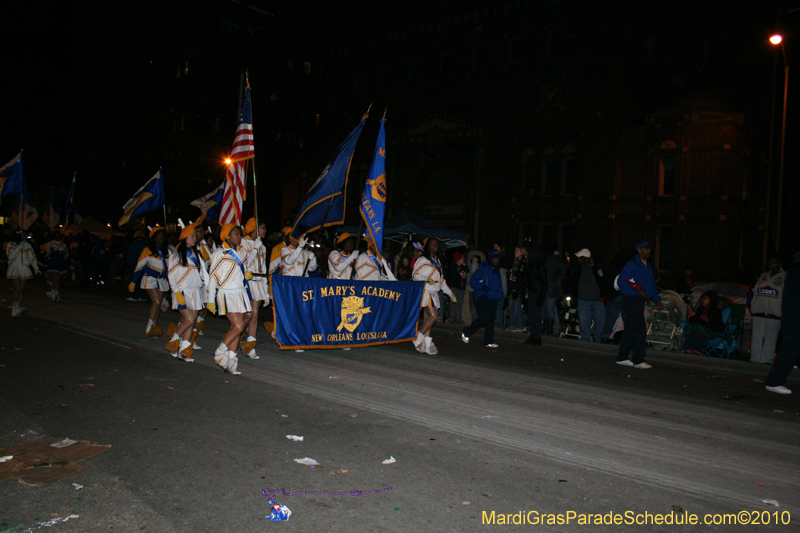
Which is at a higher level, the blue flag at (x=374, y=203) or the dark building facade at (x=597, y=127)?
the dark building facade at (x=597, y=127)

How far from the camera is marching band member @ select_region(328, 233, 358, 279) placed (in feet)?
33.4

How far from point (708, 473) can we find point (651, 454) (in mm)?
481

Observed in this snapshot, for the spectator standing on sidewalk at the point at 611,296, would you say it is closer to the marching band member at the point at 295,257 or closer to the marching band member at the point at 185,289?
the marching band member at the point at 295,257

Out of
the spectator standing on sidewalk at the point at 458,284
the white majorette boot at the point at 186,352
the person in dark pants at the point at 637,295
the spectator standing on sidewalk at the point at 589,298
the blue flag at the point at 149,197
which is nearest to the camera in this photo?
the white majorette boot at the point at 186,352

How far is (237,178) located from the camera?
10.4 m

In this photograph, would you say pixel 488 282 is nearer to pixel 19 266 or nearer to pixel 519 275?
pixel 519 275

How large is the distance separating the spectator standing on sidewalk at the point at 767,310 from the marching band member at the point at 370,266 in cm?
616

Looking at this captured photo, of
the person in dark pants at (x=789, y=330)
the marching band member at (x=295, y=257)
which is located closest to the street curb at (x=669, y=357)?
the person in dark pants at (x=789, y=330)

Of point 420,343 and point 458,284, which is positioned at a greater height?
point 458,284

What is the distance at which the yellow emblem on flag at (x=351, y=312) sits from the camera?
9750 mm

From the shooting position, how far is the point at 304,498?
152 inches

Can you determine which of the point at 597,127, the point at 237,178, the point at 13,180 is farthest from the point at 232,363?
the point at 597,127

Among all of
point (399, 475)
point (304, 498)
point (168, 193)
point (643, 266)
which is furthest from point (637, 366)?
point (168, 193)

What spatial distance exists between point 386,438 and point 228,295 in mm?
3436
